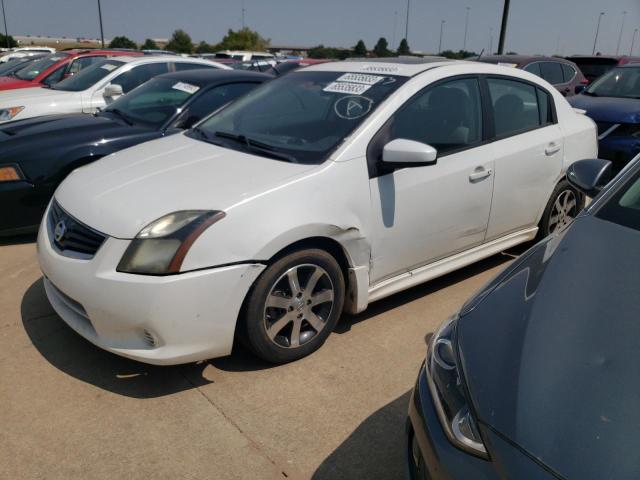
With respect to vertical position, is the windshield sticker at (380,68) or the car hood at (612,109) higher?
the windshield sticker at (380,68)

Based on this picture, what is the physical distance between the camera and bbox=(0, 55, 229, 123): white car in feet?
23.0

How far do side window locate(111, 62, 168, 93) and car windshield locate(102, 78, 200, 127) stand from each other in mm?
1683

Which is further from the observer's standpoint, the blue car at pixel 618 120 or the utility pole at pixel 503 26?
the utility pole at pixel 503 26

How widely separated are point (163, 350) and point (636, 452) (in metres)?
2.04

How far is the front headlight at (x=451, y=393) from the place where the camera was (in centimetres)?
157

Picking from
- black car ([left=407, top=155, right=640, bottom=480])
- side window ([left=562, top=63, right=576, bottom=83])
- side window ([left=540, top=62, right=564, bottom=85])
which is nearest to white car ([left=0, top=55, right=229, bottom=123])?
black car ([left=407, top=155, right=640, bottom=480])

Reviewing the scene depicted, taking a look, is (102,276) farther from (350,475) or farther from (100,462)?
(350,475)

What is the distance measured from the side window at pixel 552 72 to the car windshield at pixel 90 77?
282 inches

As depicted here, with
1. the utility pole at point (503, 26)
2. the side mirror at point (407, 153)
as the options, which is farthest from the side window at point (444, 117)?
the utility pole at point (503, 26)

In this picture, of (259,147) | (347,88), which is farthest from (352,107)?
(259,147)

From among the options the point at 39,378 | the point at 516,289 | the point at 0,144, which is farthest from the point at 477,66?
the point at 0,144

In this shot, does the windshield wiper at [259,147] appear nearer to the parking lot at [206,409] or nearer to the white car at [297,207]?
the white car at [297,207]

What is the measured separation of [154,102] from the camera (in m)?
5.70

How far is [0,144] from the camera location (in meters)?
4.74
